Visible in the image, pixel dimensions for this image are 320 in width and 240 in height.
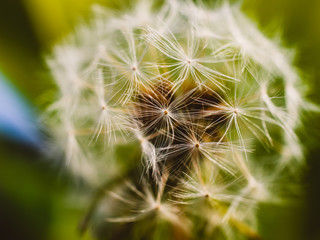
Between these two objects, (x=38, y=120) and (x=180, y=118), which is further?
(x=38, y=120)

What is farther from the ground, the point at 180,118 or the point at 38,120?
the point at 38,120

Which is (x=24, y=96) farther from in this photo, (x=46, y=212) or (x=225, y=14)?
(x=225, y=14)

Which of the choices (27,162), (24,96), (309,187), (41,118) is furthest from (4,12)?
(309,187)

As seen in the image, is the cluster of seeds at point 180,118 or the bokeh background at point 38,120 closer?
the cluster of seeds at point 180,118

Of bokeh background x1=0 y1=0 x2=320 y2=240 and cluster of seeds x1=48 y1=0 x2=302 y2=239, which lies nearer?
cluster of seeds x1=48 y1=0 x2=302 y2=239
